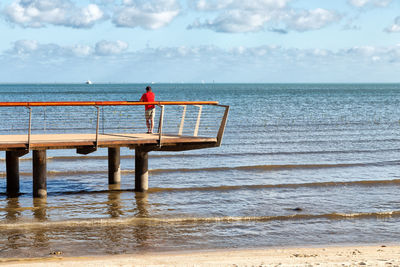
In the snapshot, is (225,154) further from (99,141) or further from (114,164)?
(99,141)

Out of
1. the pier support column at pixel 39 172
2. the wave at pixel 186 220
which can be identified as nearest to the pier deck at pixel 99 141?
the pier support column at pixel 39 172

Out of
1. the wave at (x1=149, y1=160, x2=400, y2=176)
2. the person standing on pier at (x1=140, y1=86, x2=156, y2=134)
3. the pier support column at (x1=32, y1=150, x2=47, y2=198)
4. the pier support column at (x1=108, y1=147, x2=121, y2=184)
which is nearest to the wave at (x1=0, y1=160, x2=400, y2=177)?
the wave at (x1=149, y1=160, x2=400, y2=176)

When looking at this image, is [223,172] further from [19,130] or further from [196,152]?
[19,130]

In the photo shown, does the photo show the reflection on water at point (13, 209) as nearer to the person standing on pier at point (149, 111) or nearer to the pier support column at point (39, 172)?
the pier support column at point (39, 172)

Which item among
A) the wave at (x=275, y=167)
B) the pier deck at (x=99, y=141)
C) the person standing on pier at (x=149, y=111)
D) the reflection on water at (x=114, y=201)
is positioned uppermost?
the person standing on pier at (x=149, y=111)

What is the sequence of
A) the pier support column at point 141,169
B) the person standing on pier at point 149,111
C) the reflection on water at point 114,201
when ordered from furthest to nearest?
the person standing on pier at point 149,111, the pier support column at point 141,169, the reflection on water at point 114,201

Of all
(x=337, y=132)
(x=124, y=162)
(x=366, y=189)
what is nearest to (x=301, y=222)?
(x=366, y=189)

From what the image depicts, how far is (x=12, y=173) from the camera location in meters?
15.9

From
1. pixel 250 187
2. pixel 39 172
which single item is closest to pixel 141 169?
pixel 39 172

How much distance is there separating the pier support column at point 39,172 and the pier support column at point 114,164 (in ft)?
6.97

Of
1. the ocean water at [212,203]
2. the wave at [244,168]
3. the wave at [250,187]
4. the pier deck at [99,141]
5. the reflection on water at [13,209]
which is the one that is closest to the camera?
the ocean water at [212,203]

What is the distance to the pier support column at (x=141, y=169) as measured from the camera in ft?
50.7

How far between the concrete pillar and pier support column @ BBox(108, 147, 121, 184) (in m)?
2.54

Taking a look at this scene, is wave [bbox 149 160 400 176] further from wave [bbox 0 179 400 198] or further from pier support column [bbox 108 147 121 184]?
pier support column [bbox 108 147 121 184]
